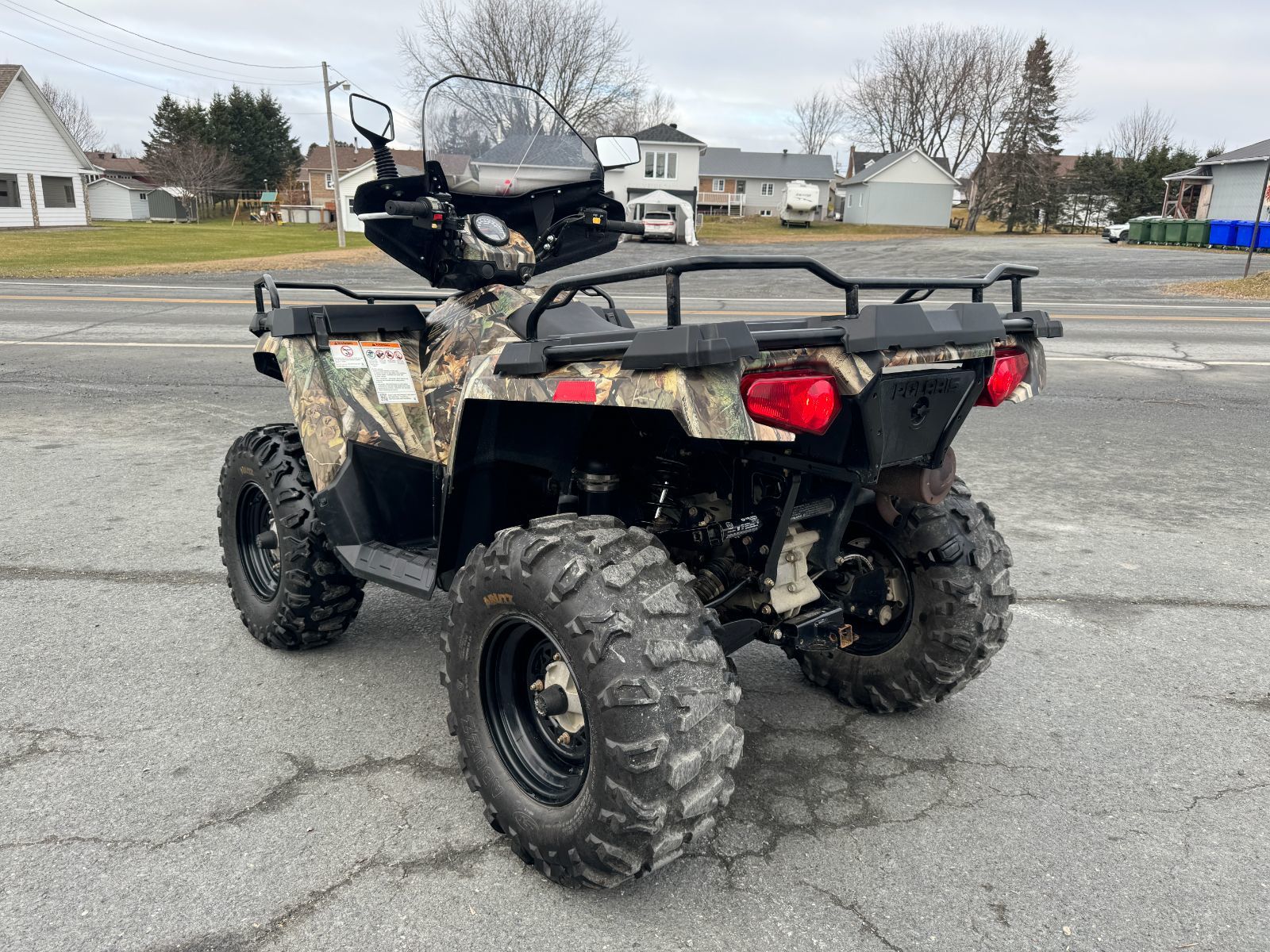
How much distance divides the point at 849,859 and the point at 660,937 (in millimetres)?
610

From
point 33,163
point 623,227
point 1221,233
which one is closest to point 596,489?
point 623,227

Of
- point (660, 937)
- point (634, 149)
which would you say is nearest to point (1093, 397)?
point (634, 149)

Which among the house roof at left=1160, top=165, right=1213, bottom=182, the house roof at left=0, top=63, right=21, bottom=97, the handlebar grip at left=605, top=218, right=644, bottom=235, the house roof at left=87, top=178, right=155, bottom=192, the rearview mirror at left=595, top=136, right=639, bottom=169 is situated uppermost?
the house roof at left=0, top=63, right=21, bottom=97

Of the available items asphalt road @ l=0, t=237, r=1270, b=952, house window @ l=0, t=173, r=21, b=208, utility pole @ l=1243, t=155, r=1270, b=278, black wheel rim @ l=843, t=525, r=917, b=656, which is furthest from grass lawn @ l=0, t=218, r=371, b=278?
utility pole @ l=1243, t=155, r=1270, b=278

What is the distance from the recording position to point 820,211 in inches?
3046

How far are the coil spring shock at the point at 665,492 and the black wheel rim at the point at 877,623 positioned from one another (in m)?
0.72

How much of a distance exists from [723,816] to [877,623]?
92cm

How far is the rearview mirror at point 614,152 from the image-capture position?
12.6ft

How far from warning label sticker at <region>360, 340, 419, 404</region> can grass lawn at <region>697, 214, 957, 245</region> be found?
39812mm

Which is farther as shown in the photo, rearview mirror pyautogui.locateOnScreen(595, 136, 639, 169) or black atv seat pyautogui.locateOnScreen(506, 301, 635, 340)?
rearview mirror pyautogui.locateOnScreen(595, 136, 639, 169)

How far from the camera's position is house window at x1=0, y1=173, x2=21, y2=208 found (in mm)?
47781

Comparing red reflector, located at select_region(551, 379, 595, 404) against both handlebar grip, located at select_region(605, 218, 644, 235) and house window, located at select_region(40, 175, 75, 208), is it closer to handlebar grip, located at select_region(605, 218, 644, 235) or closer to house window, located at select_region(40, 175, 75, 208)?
handlebar grip, located at select_region(605, 218, 644, 235)

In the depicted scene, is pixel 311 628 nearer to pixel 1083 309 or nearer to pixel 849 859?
pixel 849 859

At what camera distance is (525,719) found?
8.99 ft
